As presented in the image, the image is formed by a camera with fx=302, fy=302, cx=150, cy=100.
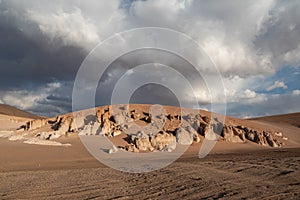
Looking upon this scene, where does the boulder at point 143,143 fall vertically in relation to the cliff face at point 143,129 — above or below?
below

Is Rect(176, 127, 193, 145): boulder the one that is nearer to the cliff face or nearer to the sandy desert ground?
the cliff face

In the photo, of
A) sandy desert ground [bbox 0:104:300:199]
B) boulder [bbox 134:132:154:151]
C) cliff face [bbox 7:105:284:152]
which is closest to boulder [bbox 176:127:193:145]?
cliff face [bbox 7:105:284:152]

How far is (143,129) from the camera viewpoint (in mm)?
29719

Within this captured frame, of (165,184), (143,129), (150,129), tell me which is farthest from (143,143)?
(165,184)

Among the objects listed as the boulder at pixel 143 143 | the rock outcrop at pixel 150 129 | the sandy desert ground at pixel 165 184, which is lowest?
the sandy desert ground at pixel 165 184

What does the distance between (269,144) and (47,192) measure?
28944mm

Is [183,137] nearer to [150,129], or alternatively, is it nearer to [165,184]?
[150,129]

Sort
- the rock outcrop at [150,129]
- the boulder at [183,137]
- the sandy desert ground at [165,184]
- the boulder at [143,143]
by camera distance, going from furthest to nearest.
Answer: the boulder at [183,137] → the rock outcrop at [150,129] → the boulder at [143,143] → the sandy desert ground at [165,184]

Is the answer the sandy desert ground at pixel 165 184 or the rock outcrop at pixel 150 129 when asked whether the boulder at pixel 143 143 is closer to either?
the rock outcrop at pixel 150 129

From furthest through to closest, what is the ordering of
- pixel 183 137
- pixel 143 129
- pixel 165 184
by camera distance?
pixel 143 129 < pixel 183 137 < pixel 165 184

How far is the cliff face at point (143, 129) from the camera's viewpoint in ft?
89.6

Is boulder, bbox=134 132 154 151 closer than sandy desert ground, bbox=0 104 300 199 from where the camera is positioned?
No

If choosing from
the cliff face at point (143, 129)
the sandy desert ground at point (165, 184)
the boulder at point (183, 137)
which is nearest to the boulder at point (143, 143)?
the cliff face at point (143, 129)

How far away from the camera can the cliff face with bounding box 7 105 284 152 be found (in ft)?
89.6
